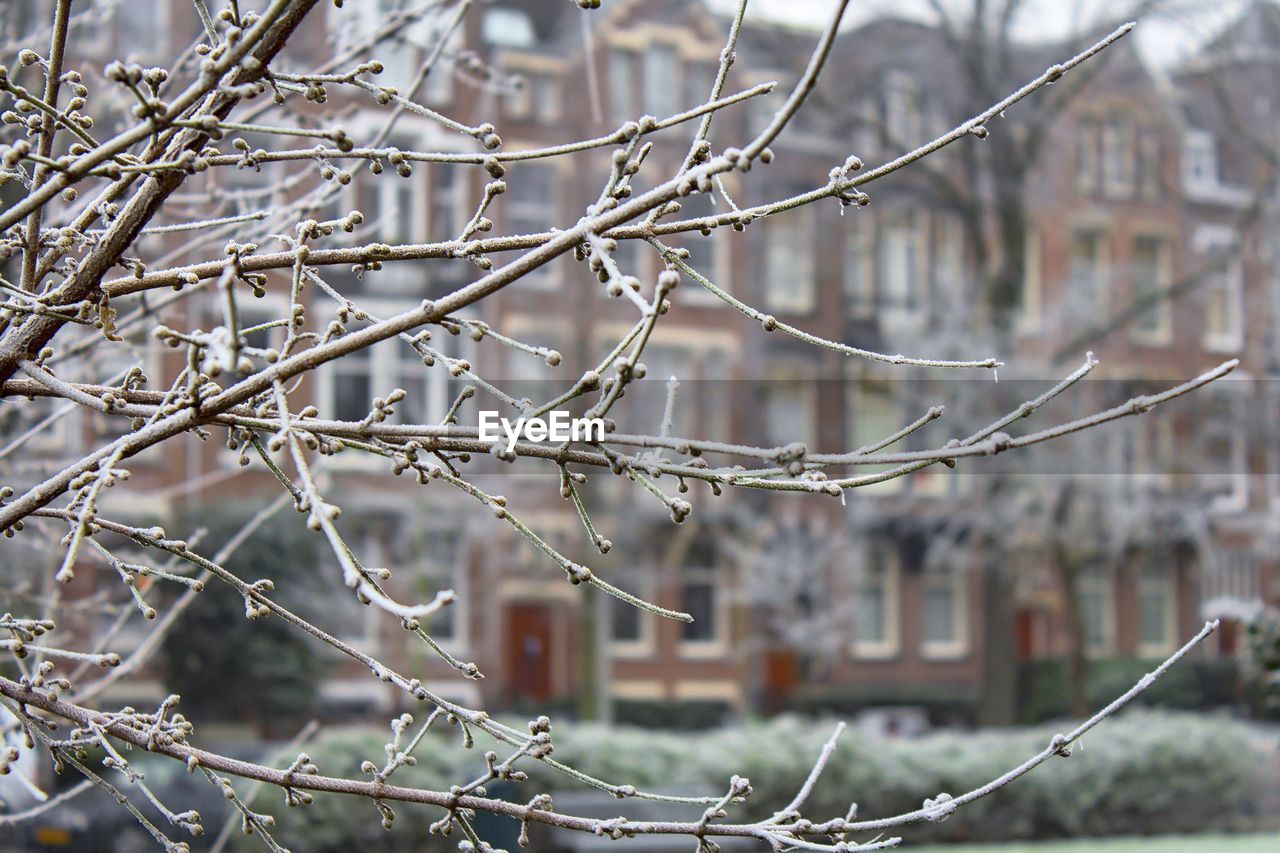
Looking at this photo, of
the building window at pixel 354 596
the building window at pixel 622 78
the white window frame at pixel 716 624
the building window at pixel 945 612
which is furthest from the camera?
the building window at pixel 945 612

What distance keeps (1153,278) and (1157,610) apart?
7203mm

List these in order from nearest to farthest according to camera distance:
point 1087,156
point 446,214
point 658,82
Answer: point 446,214, point 658,82, point 1087,156

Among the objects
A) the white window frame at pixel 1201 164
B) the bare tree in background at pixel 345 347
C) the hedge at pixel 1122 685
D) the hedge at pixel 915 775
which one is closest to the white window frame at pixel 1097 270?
the white window frame at pixel 1201 164

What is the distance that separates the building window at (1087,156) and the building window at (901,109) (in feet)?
8.50

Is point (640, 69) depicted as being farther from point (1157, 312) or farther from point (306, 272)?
point (306, 272)

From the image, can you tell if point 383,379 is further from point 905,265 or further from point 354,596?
point 905,265

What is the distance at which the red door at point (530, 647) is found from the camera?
2209 cm

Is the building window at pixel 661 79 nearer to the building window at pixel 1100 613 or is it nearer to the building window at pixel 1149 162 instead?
the building window at pixel 1149 162

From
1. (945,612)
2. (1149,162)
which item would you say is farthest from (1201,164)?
(945,612)

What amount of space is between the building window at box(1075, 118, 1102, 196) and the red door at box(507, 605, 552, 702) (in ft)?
34.8

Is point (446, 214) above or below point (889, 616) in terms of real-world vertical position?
above

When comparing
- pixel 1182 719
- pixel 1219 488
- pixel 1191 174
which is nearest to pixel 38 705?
A: pixel 1182 719

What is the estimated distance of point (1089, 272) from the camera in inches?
834

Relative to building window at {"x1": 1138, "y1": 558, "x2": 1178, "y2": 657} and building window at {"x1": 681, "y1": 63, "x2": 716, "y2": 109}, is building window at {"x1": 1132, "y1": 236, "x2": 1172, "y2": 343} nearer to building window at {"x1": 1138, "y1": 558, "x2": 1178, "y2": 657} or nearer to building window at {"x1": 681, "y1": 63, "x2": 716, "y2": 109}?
building window at {"x1": 1138, "y1": 558, "x2": 1178, "y2": 657}
